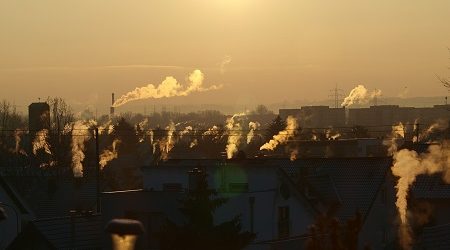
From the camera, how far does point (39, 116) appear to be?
136125 millimetres

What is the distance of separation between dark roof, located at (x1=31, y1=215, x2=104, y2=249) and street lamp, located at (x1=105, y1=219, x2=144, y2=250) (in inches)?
986

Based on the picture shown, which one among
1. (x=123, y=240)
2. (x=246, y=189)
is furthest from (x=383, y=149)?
(x=123, y=240)

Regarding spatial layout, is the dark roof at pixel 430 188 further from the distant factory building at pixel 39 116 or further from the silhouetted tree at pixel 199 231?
the distant factory building at pixel 39 116

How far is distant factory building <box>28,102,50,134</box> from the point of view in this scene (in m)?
134

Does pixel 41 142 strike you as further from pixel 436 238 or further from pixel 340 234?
pixel 340 234

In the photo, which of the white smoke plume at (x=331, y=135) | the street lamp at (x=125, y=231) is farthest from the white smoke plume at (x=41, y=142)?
the street lamp at (x=125, y=231)

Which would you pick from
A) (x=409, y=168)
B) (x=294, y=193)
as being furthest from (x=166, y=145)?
(x=409, y=168)

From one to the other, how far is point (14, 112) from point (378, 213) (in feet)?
404

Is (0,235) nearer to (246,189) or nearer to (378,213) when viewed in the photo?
(246,189)

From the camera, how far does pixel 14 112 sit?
557 feet

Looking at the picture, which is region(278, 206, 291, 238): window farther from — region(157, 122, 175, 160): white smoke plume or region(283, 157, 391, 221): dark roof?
region(157, 122, 175, 160): white smoke plume

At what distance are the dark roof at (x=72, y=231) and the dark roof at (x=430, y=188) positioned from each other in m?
20.0

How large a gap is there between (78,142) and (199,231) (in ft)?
298

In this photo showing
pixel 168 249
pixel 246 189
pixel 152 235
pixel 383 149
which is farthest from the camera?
pixel 383 149
